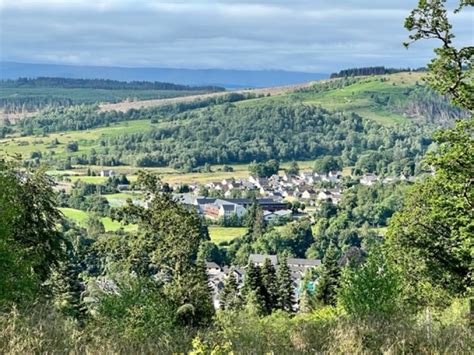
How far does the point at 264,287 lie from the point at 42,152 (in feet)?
363

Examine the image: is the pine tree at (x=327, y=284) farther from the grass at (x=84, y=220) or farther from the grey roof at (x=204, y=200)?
the grey roof at (x=204, y=200)

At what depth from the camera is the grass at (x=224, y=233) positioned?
276 feet

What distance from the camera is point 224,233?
291ft

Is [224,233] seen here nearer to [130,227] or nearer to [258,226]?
[258,226]

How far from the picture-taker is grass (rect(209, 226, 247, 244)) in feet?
276

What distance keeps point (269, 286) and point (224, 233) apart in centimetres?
4895

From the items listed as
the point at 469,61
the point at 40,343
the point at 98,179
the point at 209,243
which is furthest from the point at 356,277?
the point at 98,179

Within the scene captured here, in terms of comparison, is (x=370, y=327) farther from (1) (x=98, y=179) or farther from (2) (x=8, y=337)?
(1) (x=98, y=179)

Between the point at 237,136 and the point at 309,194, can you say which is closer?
the point at 309,194

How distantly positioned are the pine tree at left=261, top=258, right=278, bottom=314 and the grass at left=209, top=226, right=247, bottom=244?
1616 inches

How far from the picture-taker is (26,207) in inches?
733

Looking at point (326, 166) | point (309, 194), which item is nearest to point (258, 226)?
point (309, 194)

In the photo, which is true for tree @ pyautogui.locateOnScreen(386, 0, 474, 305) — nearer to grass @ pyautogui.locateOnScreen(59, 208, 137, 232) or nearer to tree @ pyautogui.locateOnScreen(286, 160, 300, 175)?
grass @ pyautogui.locateOnScreen(59, 208, 137, 232)

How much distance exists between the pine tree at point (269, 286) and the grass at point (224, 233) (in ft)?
135
